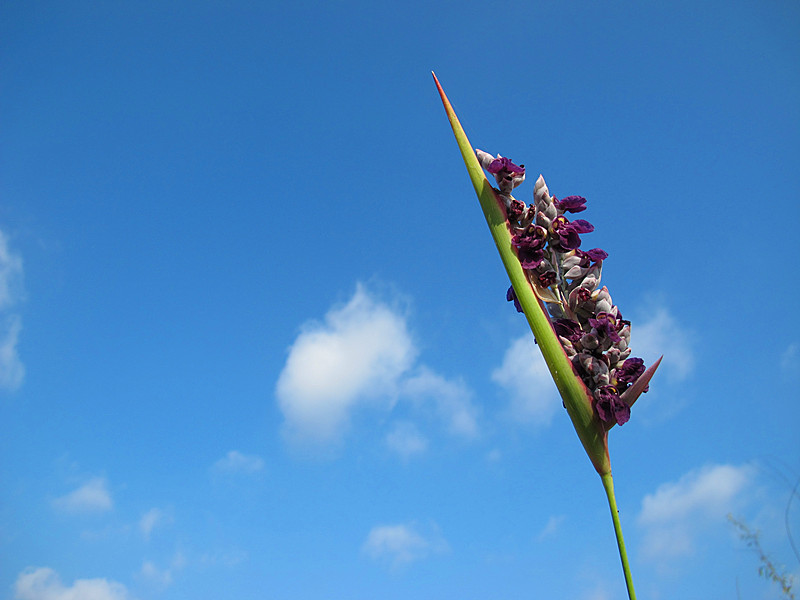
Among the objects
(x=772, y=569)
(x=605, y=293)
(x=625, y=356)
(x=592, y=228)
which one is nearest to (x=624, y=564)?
(x=625, y=356)

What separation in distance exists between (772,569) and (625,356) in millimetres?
3062

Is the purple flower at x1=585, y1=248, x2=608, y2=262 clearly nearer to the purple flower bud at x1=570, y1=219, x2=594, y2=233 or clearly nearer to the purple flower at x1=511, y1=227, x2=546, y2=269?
the purple flower bud at x1=570, y1=219, x2=594, y2=233

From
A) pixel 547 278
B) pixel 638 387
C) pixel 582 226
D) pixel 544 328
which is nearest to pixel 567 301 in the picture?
pixel 547 278

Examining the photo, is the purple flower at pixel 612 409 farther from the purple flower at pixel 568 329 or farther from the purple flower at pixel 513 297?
the purple flower at pixel 513 297

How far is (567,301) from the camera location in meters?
2.63

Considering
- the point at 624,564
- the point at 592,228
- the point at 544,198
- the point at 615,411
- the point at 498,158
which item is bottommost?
the point at 624,564

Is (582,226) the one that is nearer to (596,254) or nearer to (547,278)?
(596,254)

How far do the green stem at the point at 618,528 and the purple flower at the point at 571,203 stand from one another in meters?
1.33

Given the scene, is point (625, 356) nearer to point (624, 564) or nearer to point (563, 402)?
point (563, 402)

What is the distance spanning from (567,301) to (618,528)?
1038mm

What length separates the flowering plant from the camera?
7.82 ft

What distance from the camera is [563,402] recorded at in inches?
97.3

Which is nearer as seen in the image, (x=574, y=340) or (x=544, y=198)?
(x=574, y=340)

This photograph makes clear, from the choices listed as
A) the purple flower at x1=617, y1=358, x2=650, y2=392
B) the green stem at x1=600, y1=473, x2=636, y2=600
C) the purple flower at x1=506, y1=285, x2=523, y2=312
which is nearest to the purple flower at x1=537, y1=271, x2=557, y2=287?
the purple flower at x1=506, y1=285, x2=523, y2=312
